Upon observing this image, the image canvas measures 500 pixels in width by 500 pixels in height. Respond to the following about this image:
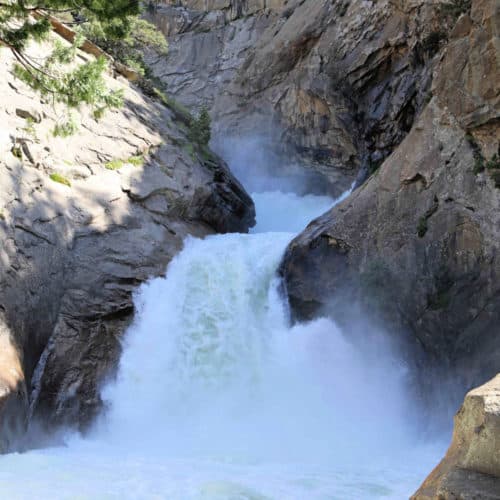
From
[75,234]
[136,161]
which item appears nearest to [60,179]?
[75,234]

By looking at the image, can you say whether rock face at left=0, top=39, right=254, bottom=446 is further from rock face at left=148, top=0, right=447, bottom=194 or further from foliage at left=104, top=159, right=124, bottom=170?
rock face at left=148, top=0, right=447, bottom=194

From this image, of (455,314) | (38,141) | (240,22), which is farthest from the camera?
(240,22)

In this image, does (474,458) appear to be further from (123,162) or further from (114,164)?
(123,162)

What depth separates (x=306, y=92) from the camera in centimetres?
2592

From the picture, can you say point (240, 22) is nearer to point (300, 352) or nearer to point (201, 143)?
point (201, 143)

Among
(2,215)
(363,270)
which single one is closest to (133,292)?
(2,215)

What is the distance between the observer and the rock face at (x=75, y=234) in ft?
41.0

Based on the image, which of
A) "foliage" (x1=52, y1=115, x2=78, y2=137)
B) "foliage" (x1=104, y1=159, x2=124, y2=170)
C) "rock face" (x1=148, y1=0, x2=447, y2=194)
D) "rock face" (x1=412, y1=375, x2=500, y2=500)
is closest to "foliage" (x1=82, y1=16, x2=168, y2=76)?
"rock face" (x1=148, y1=0, x2=447, y2=194)

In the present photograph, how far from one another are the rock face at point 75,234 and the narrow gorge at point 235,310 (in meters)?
0.05

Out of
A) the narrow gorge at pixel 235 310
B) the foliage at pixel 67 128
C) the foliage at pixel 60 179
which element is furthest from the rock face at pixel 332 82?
the foliage at pixel 67 128

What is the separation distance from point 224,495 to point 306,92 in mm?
21058

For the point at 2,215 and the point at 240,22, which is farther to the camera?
the point at 240,22

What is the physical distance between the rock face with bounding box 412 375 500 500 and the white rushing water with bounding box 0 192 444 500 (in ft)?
12.7

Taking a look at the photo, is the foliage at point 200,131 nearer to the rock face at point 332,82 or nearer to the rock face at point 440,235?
the rock face at point 332,82
